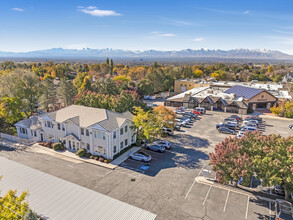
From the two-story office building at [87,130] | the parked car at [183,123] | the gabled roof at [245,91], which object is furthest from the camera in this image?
the gabled roof at [245,91]

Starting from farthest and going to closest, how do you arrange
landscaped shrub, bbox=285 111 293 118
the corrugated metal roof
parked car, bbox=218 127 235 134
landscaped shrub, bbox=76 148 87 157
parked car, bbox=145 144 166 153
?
landscaped shrub, bbox=285 111 293 118, parked car, bbox=218 127 235 134, parked car, bbox=145 144 166 153, landscaped shrub, bbox=76 148 87 157, the corrugated metal roof

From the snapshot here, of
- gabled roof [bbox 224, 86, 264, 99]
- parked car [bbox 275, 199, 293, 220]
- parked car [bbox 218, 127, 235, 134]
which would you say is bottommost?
parked car [bbox 275, 199, 293, 220]

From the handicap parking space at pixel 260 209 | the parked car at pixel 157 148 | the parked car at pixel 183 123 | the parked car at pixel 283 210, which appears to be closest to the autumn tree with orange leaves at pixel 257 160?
A: the parked car at pixel 283 210

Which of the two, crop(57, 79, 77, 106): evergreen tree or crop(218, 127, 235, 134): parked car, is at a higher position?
crop(57, 79, 77, 106): evergreen tree

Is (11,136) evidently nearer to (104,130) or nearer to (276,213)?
(104,130)

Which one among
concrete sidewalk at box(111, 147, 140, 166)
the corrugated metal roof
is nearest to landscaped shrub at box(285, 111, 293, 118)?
concrete sidewalk at box(111, 147, 140, 166)

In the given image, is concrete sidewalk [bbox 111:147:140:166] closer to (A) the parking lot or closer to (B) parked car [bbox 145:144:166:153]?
(A) the parking lot

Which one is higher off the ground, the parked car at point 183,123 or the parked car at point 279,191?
the parked car at point 183,123

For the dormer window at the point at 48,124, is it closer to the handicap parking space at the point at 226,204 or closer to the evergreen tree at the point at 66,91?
the evergreen tree at the point at 66,91

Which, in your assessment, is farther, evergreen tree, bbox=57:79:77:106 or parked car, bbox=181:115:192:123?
evergreen tree, bbox=57:79:77:106

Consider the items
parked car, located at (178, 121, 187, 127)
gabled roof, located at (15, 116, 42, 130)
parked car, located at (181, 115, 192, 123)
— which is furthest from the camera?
parked car, located at (181, 115, 192, 123)
